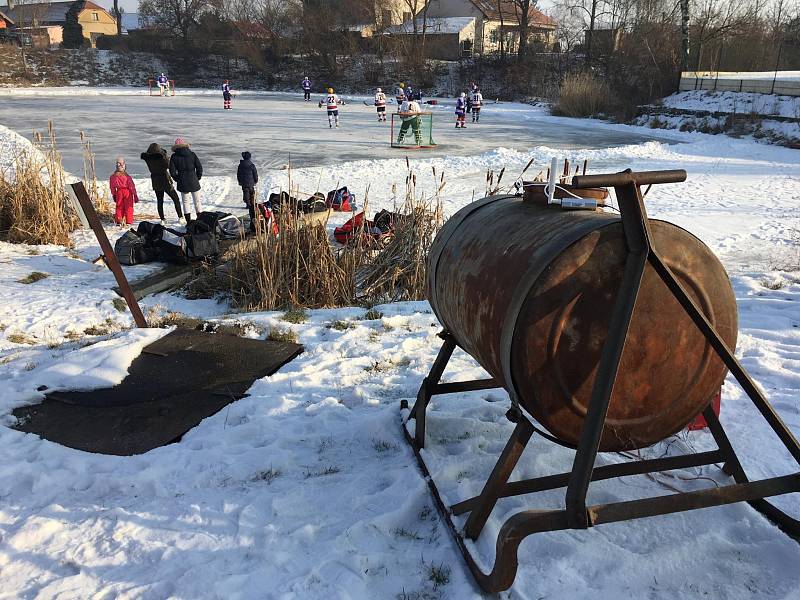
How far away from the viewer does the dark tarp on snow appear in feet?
12.1

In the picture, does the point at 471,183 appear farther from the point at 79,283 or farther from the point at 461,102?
the point at 461,102

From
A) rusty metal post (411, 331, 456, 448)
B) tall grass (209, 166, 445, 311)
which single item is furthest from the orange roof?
rusty metal post (411, 331, 456, 448)

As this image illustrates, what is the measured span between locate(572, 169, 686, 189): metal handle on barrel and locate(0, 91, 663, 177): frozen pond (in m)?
11.8

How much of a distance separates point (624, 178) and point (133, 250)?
24.7 ft

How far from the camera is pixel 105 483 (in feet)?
10.4

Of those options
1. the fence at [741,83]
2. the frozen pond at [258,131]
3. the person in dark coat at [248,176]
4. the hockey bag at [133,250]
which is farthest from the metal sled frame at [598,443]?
the fence at [741,83]

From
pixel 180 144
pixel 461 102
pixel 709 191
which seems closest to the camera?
pixel 180 144

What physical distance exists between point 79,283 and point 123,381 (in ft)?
11.8

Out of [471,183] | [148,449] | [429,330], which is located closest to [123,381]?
[148,449]

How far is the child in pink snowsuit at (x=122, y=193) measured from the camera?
961cm

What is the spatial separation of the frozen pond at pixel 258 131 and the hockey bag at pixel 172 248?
5.37 m

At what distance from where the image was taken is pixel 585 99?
96.5 ft

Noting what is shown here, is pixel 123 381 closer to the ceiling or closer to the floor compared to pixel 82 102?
closer to the floor

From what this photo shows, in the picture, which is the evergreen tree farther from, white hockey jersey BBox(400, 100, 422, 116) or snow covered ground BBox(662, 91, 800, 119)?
snow covered ground BBox(662, 91, 800, 119)
